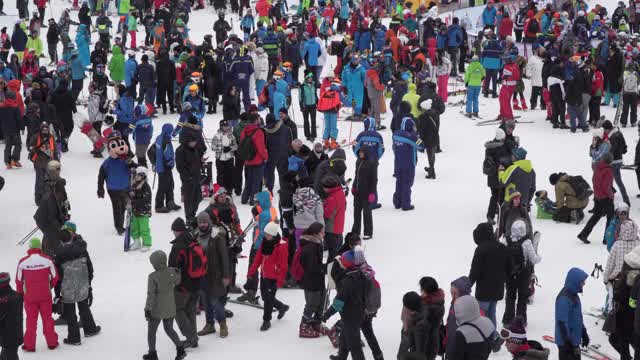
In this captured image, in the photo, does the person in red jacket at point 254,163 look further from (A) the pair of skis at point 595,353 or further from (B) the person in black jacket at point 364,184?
(A) the pair of skis at point 595,353

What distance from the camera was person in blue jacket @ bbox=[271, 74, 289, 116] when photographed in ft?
66.1

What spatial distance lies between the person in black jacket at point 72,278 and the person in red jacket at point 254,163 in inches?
204

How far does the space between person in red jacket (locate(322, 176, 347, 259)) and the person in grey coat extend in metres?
2.14

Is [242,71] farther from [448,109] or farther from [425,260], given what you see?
[425,260]

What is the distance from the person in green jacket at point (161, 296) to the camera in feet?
35.4

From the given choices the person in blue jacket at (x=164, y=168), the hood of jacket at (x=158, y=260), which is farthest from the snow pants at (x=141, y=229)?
the hood of jacket at (x=158, y=260)

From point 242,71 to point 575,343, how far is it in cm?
1415

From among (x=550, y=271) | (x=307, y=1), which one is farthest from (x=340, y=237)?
(x=307, y=1)

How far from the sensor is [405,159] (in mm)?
16344

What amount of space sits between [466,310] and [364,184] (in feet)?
19.3

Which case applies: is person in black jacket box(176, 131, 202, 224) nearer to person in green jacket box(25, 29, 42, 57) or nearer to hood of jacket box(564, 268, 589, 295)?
hood of jacket box(564, 268, 589, 295)

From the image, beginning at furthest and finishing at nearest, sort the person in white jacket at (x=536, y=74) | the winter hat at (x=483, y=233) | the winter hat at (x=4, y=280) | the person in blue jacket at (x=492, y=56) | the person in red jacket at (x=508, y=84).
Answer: the person in blue jacket at (x=492, y=56) → the person in white jacket at (x=536, y=74) → the person in red jacket at (x=508, y=84) → the winter hat at (x=483, y=233) → the winter hat at (x=4, y=280)

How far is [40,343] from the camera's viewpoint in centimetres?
1178

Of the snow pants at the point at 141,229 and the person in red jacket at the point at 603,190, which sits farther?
the person in red jacket at the point at 603,190
